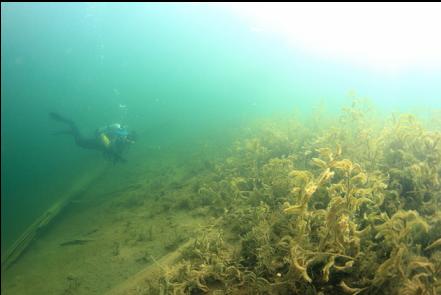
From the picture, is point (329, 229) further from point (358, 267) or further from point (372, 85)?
point (372, 85)

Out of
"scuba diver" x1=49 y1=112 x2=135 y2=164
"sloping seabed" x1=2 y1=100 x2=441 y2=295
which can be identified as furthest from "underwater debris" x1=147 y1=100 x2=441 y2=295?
"scuba diver" x1=49 y1=112 x2=135 y2=164

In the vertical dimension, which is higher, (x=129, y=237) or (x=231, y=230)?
(x=231, y=230)

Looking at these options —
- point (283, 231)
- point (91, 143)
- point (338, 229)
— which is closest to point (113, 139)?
point (91, 143)

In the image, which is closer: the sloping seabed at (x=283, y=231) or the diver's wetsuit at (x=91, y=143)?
the sloping seabed at (x=283, y=231)

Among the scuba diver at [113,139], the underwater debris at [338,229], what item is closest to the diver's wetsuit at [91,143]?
the scuba diver at [113,139]

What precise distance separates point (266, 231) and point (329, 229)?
93 centimetres

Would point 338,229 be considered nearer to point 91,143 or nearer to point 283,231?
point 283,231

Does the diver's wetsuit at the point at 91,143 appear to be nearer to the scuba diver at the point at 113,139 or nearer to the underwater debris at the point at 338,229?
the scuba diver at the point at 113,139

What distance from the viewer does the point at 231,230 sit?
4.49 metres

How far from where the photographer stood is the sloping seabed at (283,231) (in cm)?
246

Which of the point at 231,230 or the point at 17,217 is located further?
the point at 17,217

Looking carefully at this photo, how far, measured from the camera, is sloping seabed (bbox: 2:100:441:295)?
2.46m

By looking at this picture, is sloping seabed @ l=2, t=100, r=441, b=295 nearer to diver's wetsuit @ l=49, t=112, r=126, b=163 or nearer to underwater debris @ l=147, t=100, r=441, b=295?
underwater debris @ l=147, t=100, r=441, b=295

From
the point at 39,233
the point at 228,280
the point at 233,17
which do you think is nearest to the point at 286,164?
the point at 228,280
